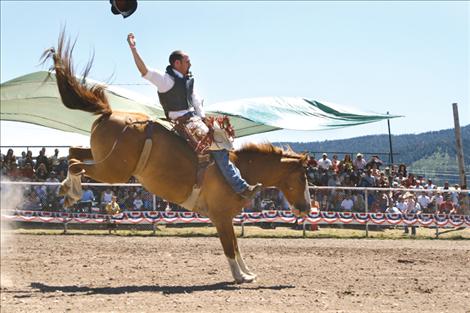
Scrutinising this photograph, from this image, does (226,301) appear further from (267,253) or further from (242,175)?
(267,253)

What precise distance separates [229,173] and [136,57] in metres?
1.87

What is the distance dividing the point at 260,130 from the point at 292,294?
14.0 meters

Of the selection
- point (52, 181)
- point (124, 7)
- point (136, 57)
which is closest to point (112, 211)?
point (52, 181)

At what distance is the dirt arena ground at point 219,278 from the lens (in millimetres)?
6684

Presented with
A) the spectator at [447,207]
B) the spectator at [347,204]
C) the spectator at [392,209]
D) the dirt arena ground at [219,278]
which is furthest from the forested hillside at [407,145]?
the dirt arena ground at [219,278]

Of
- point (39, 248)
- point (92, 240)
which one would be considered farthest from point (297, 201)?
point (92, 240)

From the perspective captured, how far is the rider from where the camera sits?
7.83 meters

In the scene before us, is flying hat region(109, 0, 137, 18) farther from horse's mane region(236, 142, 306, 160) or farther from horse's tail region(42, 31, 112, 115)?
horse's mane region(236, 142, 306, 160)

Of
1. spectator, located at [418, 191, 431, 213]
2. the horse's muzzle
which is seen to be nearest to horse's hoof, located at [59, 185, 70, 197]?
the horse's muzzle

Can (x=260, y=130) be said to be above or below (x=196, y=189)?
above

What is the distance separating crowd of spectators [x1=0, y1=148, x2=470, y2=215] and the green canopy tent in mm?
1254

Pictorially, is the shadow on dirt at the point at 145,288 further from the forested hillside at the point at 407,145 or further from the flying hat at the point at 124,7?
the forested hillside at the point at 407,145

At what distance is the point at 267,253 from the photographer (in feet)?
38.4

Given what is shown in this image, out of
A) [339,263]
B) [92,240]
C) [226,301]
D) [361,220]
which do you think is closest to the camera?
[226,301]
